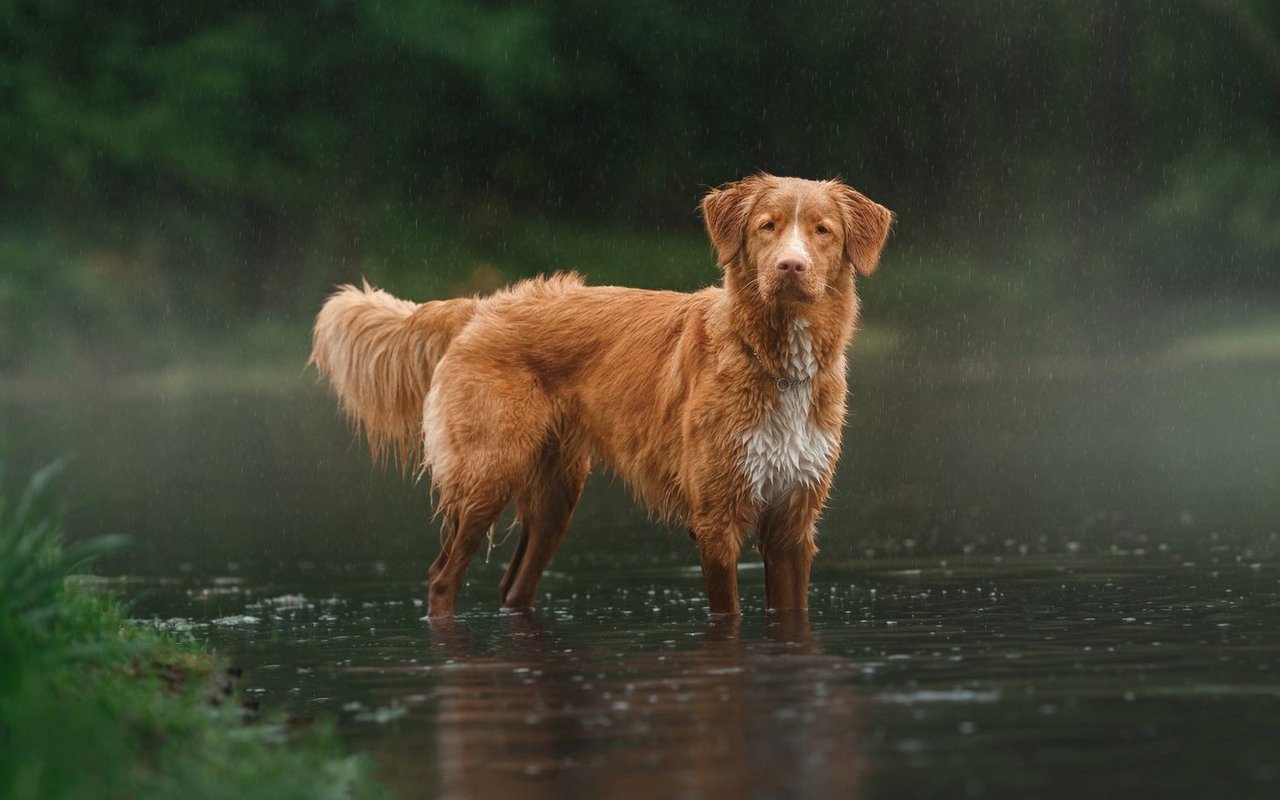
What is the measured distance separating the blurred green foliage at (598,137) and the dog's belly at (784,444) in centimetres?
2891

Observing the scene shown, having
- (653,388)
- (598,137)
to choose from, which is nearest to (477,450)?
(653,388)

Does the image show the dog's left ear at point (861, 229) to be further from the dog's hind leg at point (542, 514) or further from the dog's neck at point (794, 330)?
the dog's hind leg at point (542, 514)

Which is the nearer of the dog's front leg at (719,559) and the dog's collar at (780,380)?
the dog's collar at (780,380)

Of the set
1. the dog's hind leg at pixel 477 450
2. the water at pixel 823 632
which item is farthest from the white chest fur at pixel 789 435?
the dog's hind leg at pixel 477 450

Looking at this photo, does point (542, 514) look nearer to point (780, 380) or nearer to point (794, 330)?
point (780, 380)

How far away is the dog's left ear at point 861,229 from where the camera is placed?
9.08 m

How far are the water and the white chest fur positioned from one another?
0.70 meters

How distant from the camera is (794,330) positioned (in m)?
9.06

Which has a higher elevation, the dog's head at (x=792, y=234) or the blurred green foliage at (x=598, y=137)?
the blurred green foliage at (x=598, y=137)

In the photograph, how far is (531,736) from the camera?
20.2 ft

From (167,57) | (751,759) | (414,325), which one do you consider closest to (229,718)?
(751,759)

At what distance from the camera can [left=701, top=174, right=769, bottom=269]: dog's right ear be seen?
30.1ft

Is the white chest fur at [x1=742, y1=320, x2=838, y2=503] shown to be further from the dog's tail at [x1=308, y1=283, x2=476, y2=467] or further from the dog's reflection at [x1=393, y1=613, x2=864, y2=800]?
the dog's tail at [x1=308, y1=283, x2=476, y2=467]

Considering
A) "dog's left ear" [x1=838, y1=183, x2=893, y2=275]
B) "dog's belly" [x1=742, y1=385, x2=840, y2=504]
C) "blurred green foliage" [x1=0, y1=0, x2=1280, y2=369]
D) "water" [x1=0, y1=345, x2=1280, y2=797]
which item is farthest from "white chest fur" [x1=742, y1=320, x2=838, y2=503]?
"blurred green foliage" [x1=0, y1=0, x2=1280, y2=369]
